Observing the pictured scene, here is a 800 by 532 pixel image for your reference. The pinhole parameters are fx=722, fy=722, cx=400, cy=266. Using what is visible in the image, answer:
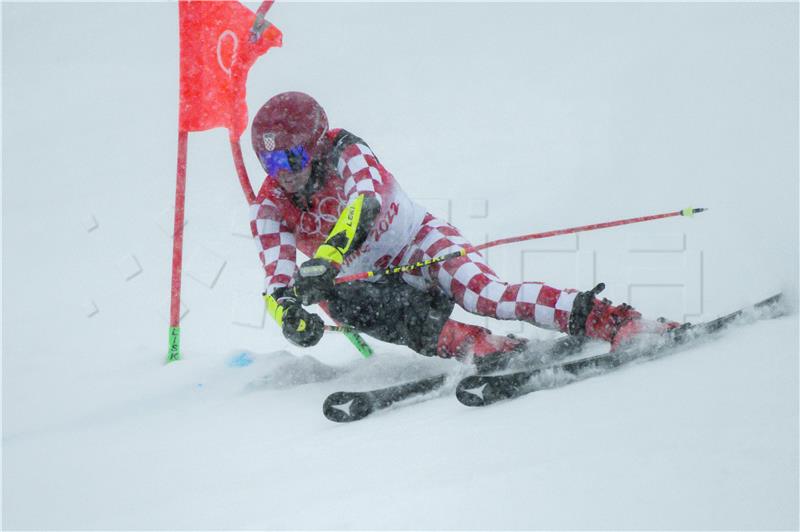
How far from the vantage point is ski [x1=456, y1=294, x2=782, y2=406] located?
2.40 m

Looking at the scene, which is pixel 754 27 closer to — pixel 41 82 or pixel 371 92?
pixel 371 92

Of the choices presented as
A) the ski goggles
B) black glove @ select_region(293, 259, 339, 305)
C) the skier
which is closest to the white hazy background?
the skier

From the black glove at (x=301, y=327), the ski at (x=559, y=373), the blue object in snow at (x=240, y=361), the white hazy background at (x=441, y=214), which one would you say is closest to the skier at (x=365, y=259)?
the black glove at (x=301, y=327)

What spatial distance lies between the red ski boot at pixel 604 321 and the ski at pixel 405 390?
282 mm

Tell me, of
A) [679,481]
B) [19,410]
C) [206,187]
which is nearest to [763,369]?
[679,481]

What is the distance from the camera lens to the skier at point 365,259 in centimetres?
288

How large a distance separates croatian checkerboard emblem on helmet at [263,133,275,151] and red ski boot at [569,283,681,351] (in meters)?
1.40

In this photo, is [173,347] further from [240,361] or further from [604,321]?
[604,321]

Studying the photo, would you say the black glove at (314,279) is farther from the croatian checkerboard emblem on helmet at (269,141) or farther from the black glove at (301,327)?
the croatian checkerboard emblem on helmet at (269,141)

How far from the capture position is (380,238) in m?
3.28

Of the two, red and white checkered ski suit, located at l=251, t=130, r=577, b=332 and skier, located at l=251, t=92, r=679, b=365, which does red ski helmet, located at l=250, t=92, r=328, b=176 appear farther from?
red and white checkered ski suit, located at l=251, t=130, r=577, b=332

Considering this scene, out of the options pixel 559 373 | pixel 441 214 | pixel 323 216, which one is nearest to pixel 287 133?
pixel 323 216

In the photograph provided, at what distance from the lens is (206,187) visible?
9164mm

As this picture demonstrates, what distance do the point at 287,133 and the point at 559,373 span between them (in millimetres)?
1471
